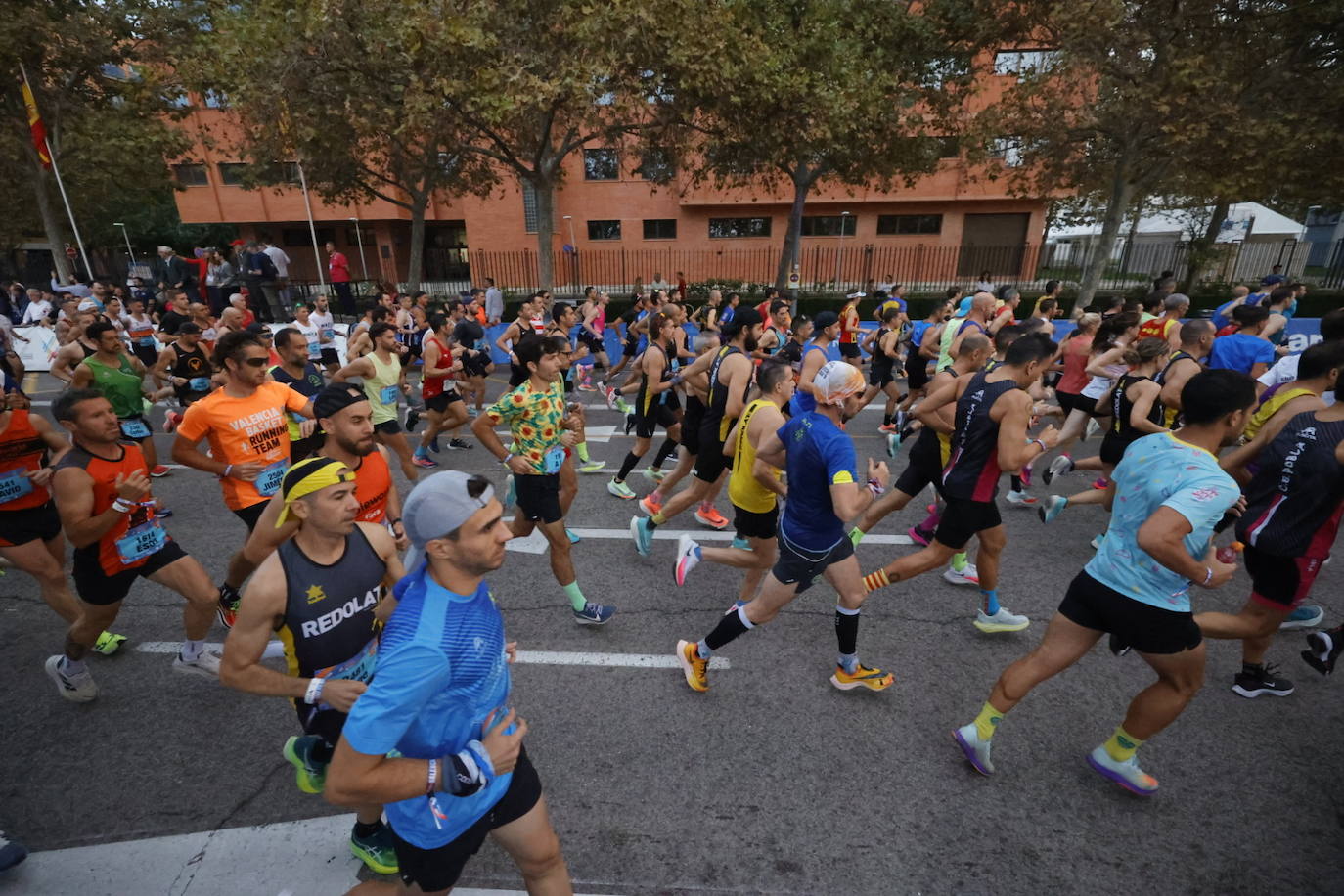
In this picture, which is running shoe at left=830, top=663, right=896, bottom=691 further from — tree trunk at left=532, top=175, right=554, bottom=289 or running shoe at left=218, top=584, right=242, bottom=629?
tree trunk at left=532, top=175, right=554, bottom=289

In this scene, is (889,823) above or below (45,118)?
below

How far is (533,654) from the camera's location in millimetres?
4402

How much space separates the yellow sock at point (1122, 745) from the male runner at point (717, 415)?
3.13m

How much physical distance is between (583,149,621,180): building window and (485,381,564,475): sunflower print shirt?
88.7 ft

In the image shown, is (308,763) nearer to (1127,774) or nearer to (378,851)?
(378,851)

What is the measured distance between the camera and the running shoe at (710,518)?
636 centimetres

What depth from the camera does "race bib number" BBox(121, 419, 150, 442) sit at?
6453mm

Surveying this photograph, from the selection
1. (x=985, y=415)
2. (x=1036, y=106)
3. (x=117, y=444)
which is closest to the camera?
(x=117, y=444)

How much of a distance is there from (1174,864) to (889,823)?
3.96 ft

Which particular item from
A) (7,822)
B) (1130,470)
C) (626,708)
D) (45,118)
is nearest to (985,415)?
(1130,470)

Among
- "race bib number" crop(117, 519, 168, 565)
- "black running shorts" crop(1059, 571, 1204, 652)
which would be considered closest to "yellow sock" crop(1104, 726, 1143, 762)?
"black running shorts" crop(1059, 571, 1204, 652)

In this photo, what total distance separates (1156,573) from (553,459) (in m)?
3.38

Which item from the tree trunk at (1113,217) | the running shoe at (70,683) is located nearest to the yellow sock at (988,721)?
the running shoe at (70,683)

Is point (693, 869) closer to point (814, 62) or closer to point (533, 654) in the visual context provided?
point (533, 654)
